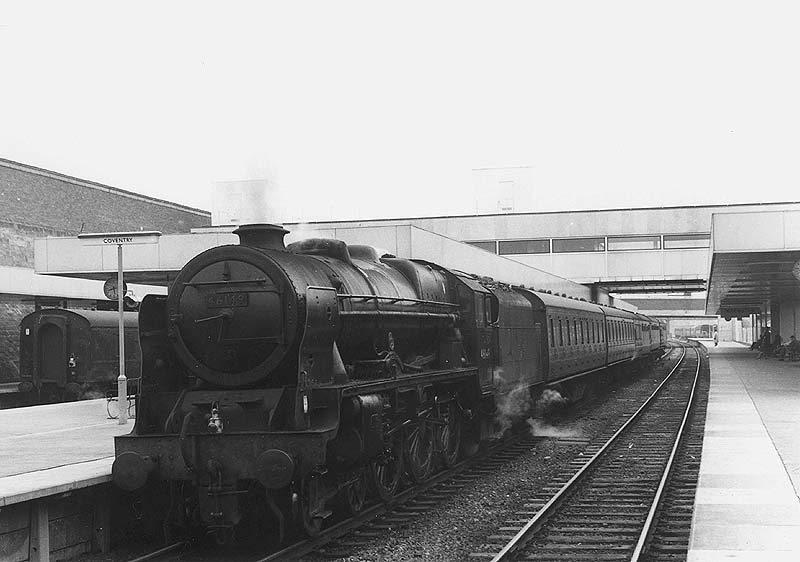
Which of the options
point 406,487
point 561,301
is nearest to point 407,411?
point 406,487

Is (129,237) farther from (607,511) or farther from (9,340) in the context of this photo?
(9,340)

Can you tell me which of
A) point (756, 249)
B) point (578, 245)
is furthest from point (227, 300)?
point (578, 245)

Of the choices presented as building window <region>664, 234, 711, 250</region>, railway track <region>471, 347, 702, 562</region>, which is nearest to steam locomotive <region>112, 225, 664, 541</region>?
railway track <region>471, 347, 702, 562</region>

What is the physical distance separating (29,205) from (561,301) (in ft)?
66.8

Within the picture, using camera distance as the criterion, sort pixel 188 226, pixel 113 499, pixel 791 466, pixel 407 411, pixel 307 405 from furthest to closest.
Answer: pixel 188 226
pixel 791 466
pixel 407 411
pixel 113 499
pixel 307 405

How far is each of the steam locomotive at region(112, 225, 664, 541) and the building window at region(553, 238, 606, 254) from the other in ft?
84.0

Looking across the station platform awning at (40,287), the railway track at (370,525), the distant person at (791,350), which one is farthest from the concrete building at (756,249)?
the station platform awning at (40,287)

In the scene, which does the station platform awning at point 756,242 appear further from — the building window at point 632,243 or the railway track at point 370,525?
the railway track at point 370,525

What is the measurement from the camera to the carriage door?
68.2 feet

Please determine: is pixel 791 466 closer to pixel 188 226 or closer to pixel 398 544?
pixel 398 544

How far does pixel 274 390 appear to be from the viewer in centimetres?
807

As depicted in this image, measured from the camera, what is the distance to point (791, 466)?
11.2m

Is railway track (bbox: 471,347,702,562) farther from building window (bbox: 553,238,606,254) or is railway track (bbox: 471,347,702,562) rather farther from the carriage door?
building window (bbox: 553,238,606,254)

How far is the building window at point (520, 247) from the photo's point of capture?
118 ft
